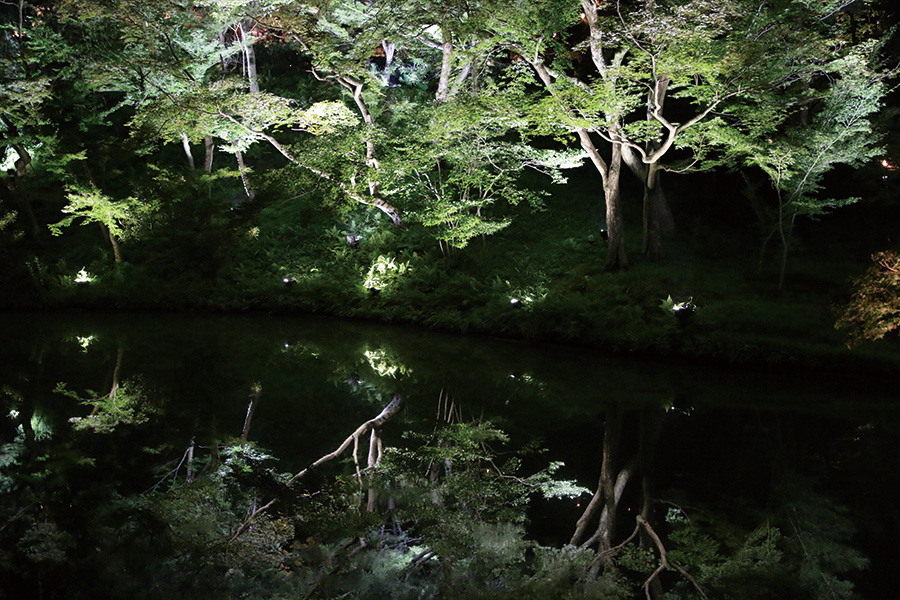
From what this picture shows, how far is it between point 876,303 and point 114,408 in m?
9.75

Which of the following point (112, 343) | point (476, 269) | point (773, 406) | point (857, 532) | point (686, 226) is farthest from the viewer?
point (686, 226)

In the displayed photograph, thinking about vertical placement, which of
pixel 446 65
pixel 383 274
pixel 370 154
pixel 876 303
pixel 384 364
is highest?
pixel 446 65

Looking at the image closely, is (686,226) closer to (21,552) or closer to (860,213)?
(860,213)

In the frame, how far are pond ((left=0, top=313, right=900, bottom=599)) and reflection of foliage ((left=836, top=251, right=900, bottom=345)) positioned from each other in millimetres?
847

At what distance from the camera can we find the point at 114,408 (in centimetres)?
705

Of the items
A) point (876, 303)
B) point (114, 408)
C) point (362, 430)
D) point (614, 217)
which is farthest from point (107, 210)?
point (876, 303)

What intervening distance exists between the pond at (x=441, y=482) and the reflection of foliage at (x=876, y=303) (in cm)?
85

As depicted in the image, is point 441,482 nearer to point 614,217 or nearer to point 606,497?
point 606,497

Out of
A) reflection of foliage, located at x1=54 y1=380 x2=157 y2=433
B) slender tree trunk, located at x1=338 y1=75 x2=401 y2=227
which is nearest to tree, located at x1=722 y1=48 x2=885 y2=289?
slender tree trunk, located at x1=338 y1=75 x2=401 y2=227

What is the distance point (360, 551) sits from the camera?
401 centimetres

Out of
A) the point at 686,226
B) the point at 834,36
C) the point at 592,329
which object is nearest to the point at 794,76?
the point at 834,36

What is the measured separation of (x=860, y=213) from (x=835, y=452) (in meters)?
16.1

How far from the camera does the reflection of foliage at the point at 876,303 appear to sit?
827 centimetres

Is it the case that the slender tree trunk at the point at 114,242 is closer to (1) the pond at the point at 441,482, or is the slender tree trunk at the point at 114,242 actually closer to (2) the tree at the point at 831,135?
(1) the pond at the point at 441,482
